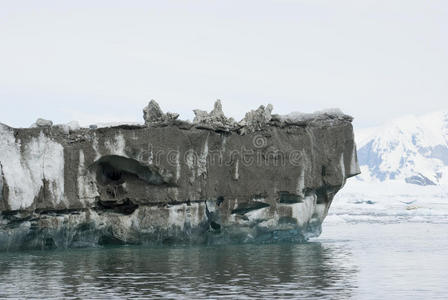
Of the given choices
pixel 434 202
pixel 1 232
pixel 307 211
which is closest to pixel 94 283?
pixel 1 232

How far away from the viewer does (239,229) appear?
135ft

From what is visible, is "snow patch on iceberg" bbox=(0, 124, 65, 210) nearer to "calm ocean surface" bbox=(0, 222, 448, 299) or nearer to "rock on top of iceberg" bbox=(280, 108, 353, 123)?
"calm ocean surface" bbox=(0, 222, 448, 299)

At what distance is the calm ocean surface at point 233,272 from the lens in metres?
24.4

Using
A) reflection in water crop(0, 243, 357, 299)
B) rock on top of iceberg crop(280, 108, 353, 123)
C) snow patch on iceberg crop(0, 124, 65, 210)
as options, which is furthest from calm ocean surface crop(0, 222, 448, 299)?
rock on top of iceberg crop(280, 108, 353, 123)

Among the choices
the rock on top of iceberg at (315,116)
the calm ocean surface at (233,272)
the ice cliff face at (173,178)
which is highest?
the rock on top of iceberg at (315,116)

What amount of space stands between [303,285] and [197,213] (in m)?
14.6

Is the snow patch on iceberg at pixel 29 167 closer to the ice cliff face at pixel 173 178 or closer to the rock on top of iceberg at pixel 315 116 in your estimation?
the ice cliff face at pixel 173 178

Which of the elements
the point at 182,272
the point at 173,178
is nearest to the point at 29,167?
the point at 173,178


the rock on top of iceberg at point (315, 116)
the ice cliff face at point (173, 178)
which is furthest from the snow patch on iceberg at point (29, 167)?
the rock on top of iceberg at point (315, 116)

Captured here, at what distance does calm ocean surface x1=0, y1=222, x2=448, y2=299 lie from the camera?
24.4m

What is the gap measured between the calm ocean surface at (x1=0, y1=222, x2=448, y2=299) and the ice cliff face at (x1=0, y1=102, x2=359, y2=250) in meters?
1.28

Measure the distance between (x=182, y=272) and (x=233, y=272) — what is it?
1.73 meters

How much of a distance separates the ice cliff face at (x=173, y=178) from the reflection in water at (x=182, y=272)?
4.60 feet

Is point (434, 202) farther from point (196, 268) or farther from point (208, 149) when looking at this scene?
point (196, 268)
